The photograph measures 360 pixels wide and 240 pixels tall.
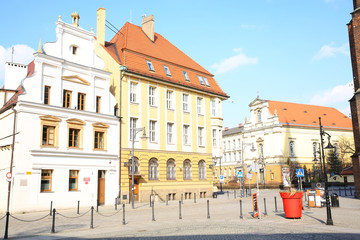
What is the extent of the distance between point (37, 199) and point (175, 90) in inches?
720

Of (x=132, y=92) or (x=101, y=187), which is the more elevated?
(x=132, y=92)

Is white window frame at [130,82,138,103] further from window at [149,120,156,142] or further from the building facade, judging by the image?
the building facade

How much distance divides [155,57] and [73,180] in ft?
52.1

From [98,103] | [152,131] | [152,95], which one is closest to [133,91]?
[152,95]

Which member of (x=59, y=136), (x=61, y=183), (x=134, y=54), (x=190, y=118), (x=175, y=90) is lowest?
(x=61, y=183)

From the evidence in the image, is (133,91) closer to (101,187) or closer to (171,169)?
(171,169)

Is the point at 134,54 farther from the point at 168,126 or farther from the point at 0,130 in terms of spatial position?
the point at 0,130

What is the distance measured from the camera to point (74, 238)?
13000 mm

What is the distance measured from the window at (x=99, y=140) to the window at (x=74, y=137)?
1863mm

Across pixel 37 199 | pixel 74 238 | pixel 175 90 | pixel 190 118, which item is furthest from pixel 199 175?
pixel 74 238

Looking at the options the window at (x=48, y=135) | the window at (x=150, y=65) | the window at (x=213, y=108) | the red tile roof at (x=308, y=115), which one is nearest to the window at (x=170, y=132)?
the window at (x=150, y=65)

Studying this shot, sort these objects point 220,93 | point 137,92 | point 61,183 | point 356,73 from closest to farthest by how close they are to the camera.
→ point 61,183
point 356,73
point 137,92
point 220,93

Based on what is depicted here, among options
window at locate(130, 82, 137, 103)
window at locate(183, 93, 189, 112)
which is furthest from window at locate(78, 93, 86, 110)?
window at locate(183, 93, 189, 112)

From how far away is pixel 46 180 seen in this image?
2653 centimetres
